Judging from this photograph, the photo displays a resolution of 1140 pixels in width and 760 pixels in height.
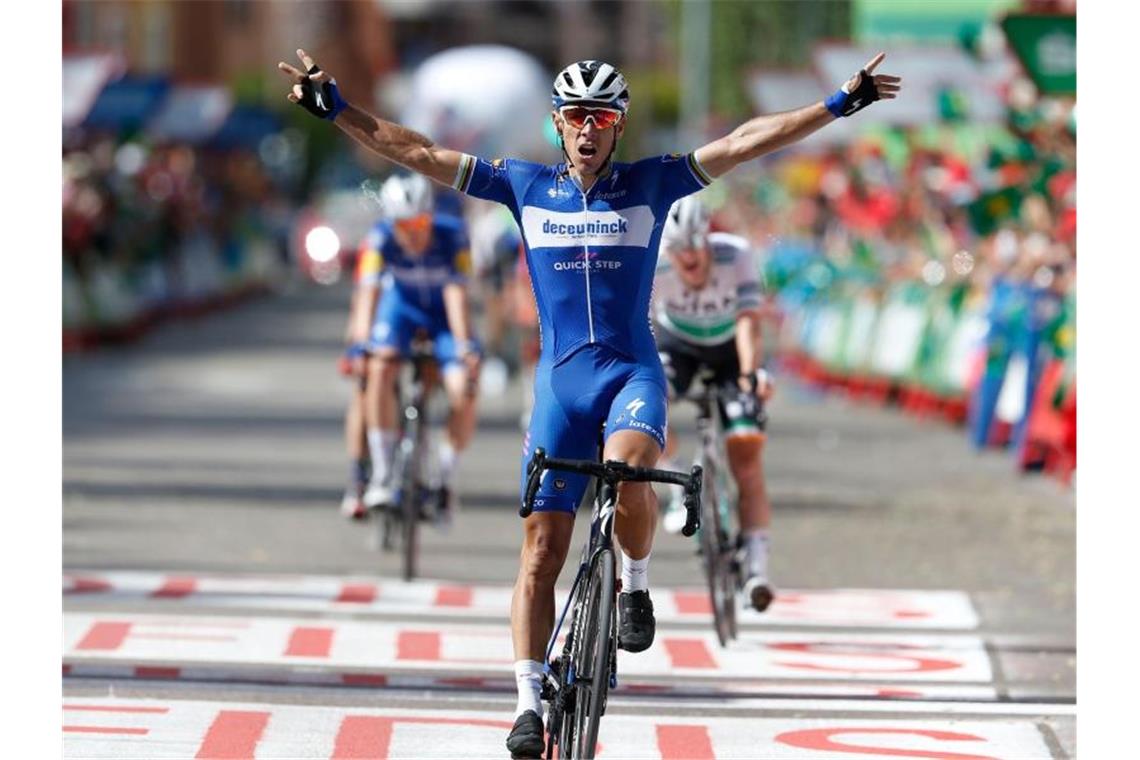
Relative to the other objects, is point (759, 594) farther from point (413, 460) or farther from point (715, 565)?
point (413, 460)

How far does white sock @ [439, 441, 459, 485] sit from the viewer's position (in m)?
13.2

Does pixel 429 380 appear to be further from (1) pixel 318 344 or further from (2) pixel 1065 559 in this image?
(1) pixel 318 344

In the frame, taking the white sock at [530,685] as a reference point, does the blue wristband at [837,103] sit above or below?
above

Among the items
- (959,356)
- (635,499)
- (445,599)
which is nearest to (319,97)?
(635,499)

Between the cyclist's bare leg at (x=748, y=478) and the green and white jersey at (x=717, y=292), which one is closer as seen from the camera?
the cyclist's bare leg at (x=748, y=478)

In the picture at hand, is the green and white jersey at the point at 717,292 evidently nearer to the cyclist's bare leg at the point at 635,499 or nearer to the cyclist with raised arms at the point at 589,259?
the cyclist with raised arms at the point at 589,259

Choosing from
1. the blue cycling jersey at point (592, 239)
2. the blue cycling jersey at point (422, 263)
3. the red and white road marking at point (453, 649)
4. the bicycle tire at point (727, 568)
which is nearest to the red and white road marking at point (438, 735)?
the red and white road marking at point (453, 649)

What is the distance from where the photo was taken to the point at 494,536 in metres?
14.7

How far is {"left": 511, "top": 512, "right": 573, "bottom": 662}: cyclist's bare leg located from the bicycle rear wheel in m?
0.20

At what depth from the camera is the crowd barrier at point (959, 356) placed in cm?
1828

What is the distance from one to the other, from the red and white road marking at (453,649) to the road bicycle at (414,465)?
4.86 ft

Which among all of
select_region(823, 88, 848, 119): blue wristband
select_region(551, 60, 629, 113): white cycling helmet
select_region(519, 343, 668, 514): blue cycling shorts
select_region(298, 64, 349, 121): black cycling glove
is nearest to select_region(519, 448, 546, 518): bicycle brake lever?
select_region(519, 343, 668, 514): blue cycling shorts

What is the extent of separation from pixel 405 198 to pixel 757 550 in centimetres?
274
